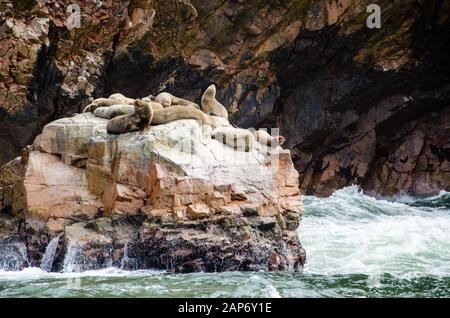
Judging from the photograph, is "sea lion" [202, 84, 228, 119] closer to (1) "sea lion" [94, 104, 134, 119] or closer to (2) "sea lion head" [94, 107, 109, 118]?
(1) "sea lion" [94, 104, 134, 119]

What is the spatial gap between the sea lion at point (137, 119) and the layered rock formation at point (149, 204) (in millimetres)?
151

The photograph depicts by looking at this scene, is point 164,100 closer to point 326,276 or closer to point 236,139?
point 236,139

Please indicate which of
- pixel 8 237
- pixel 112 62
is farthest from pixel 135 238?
pixel 112 62

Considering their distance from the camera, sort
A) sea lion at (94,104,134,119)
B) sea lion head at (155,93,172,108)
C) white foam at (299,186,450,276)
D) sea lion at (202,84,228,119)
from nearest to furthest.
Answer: white foam at (299,186,450,276) → sea lion at (94,104,134,119) → sea lion head at (155,93,172,108) → sea lion at (202,84,228,119)

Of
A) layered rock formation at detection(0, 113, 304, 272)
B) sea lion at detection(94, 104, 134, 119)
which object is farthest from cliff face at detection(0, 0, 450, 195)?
layered rock formation at detection(0, 113, 304, 272)

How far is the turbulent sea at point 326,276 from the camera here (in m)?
8.35

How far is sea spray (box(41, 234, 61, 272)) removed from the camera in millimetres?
9930

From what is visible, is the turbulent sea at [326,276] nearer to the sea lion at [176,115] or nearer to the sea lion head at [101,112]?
the sea lion at [176,115]

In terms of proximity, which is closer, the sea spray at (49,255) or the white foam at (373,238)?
the sea spray at (49,255)

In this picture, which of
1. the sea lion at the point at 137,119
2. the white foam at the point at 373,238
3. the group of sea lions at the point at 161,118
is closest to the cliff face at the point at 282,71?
the white foam at the point at 373,238

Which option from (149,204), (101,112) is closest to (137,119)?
(101,112)

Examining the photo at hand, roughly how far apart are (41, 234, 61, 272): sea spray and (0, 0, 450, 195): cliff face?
10.1m

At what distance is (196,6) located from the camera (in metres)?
20.9

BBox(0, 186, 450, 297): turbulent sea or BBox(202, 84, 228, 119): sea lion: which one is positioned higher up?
BBox(202, 84, 228, 119): sea lion
